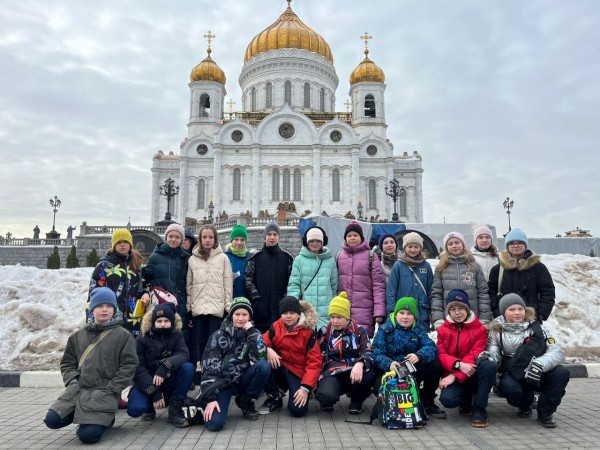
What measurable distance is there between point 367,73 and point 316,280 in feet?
125

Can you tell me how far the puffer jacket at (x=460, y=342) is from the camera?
4.96 meters

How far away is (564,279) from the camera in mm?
11422

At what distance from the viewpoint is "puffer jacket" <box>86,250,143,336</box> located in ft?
17.7

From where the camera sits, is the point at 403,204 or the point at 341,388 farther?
the point at 403,204

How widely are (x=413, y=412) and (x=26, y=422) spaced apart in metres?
3.88

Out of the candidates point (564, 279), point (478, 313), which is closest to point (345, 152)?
point (564, 279)

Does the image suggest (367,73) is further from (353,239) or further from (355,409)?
(355,409)

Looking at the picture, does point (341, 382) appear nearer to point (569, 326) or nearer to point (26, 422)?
point (26, 422)

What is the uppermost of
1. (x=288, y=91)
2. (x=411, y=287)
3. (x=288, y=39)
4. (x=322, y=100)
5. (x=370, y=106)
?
(x=288, y=39)

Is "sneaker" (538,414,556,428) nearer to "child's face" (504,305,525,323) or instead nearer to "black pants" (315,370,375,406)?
"child's face" (504,305,525,323)

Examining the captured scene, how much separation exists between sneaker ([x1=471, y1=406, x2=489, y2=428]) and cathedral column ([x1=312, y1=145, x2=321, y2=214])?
32055 mm

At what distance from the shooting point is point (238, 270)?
20.8ft

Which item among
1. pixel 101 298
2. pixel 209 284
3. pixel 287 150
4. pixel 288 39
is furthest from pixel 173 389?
pixel 288 39

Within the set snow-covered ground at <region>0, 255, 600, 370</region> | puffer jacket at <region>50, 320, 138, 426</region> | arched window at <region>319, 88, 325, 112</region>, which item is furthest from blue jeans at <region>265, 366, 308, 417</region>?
arched window at <region>319, 88, 325, 112</region>
